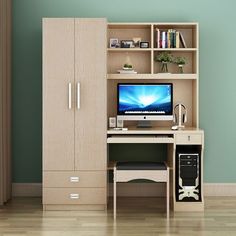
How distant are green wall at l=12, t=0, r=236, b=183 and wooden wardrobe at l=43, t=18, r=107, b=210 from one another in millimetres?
675

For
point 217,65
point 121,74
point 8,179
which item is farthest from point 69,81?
point 217,65

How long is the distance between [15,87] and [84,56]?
3.45 ft

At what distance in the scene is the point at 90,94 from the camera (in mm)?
5148

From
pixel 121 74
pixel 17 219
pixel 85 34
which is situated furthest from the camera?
pixel 121 74

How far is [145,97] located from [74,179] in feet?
3.76

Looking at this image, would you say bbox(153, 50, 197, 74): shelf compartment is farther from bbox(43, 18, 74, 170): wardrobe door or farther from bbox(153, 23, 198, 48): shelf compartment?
bbox(43, 18, 74, 170): wardrobe door

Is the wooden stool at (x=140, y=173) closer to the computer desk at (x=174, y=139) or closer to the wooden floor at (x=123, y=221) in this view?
the computer desk at (x=174, y=139)

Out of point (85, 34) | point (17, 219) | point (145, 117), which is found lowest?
point (17, 219)

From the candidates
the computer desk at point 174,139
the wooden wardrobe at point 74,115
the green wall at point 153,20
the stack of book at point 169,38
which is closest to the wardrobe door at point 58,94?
the wooden wardrobe at point 74,115

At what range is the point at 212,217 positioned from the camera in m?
4.82

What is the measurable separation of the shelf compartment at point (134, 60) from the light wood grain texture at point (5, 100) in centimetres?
106

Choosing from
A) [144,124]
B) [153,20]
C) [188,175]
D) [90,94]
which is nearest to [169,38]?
[153,20]

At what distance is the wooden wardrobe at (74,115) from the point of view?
5125mm

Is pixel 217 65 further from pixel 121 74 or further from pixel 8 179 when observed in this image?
pixel 8 179
